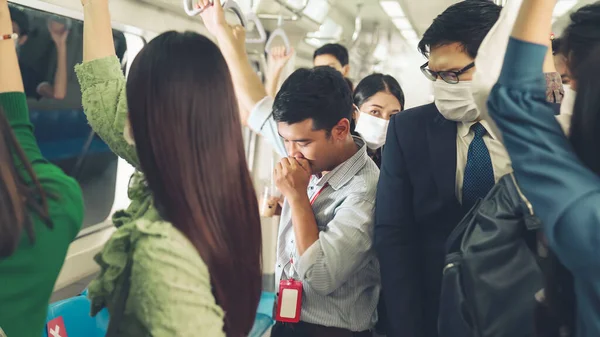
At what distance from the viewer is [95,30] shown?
4.09 ft

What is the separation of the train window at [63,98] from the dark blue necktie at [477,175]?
161 centimetres

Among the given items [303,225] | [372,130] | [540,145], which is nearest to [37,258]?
[303,225]

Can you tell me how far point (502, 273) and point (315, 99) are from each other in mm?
970

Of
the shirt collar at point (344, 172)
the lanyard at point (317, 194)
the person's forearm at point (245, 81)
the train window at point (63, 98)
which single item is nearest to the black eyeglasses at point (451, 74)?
the shirt collar at point (344, 172)

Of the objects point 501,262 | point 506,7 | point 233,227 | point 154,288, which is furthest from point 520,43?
point 154,288

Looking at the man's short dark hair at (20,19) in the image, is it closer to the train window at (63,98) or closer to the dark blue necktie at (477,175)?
the train window at (63,98)

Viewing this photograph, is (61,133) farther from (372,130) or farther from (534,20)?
(534,20)

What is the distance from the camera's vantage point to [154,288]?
0.87m

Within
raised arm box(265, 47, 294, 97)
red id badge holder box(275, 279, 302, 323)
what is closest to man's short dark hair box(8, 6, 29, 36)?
raised arm box(265, 47, 294, 97)

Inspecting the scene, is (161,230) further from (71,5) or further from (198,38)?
(71,5)

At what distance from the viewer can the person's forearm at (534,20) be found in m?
0.88

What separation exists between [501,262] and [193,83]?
0.73 metres

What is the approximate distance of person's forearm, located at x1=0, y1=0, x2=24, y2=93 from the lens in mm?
1035

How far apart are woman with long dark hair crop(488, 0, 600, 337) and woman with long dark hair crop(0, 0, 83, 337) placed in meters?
0.87
